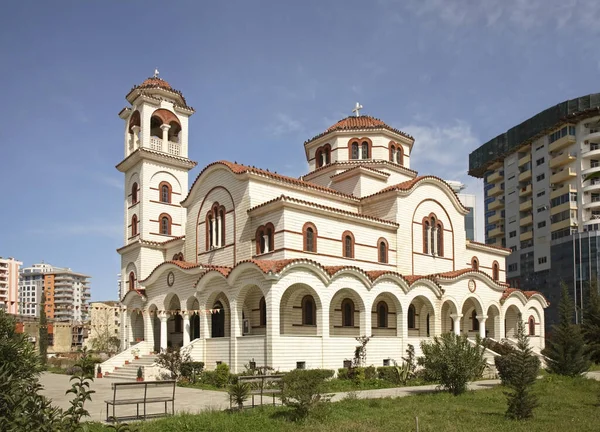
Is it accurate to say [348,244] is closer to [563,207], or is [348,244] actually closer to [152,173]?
[152,173]

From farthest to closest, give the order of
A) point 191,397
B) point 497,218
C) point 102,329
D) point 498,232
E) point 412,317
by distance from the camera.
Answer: point 497,218, point 498,232, point 102,329, point 412,317, point 191,397

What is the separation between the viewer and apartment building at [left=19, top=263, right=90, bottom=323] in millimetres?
153750

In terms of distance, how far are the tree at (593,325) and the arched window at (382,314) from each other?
11611 millimetres

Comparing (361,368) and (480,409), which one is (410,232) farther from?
(480,409)

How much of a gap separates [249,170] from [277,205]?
8.86 ft

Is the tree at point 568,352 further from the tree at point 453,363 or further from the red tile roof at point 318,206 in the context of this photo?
the red tile roof at point 318,206

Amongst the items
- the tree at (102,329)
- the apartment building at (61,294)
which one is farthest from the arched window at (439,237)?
the apartment building at (61,294)

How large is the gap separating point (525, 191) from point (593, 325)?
39279 millimetres

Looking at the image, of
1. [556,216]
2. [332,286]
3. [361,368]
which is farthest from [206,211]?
[556,216]

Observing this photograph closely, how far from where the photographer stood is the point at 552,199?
2625 inches

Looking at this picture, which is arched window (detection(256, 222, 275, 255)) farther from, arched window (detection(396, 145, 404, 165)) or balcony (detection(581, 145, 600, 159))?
balcony (detection(581, 145, 600, 159))

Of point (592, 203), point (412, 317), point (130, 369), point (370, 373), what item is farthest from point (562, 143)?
point (130, 369)

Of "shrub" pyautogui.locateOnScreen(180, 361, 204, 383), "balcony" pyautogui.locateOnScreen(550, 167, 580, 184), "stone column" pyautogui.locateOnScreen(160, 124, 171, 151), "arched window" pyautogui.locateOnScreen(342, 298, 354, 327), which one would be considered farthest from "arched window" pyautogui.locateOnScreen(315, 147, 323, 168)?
"balcony" pyautogui.locateOnScreen(550, 167, 580, 184)

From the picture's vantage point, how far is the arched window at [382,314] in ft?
102
